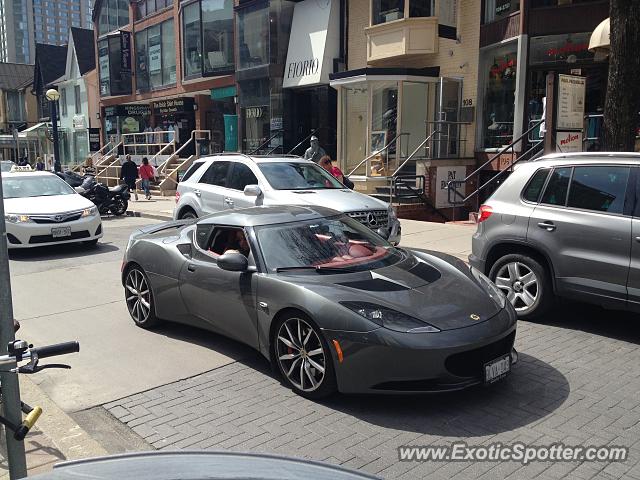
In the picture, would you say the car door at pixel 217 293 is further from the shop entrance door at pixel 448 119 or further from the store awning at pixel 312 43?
the store awning at pixel 312 43

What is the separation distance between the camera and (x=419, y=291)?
4656 millimetres

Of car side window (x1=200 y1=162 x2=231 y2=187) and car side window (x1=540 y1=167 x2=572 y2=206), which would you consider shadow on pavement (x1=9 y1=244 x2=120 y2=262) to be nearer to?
car side window (x1=200 y1=162 x2=231 y2=187)

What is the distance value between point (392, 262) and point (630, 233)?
2304 mm

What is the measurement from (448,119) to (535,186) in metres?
11.2

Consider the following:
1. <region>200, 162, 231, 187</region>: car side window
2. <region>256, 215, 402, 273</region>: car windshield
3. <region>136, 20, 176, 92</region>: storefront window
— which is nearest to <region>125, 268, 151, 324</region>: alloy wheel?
<region>256, 215, 402, 273</region>: car windshield

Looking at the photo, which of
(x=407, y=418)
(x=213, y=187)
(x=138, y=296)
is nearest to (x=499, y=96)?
(x=213, y=187)

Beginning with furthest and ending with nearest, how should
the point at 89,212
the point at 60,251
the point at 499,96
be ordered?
the point at 499,96 < the point at 60,251 < the point at 89,212

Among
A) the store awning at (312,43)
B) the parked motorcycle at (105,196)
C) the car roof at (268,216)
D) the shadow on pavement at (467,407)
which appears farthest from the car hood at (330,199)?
the store awning at (312,43)

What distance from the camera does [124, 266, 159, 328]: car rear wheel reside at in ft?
20.9

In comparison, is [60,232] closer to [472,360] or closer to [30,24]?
[472,360]

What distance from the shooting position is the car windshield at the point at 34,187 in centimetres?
1212

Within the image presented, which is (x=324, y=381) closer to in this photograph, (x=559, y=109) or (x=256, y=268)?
(x=256, y=268)

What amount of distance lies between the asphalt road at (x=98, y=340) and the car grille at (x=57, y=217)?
1343 mm

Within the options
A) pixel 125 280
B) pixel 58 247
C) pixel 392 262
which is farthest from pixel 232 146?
pixel 392 262
